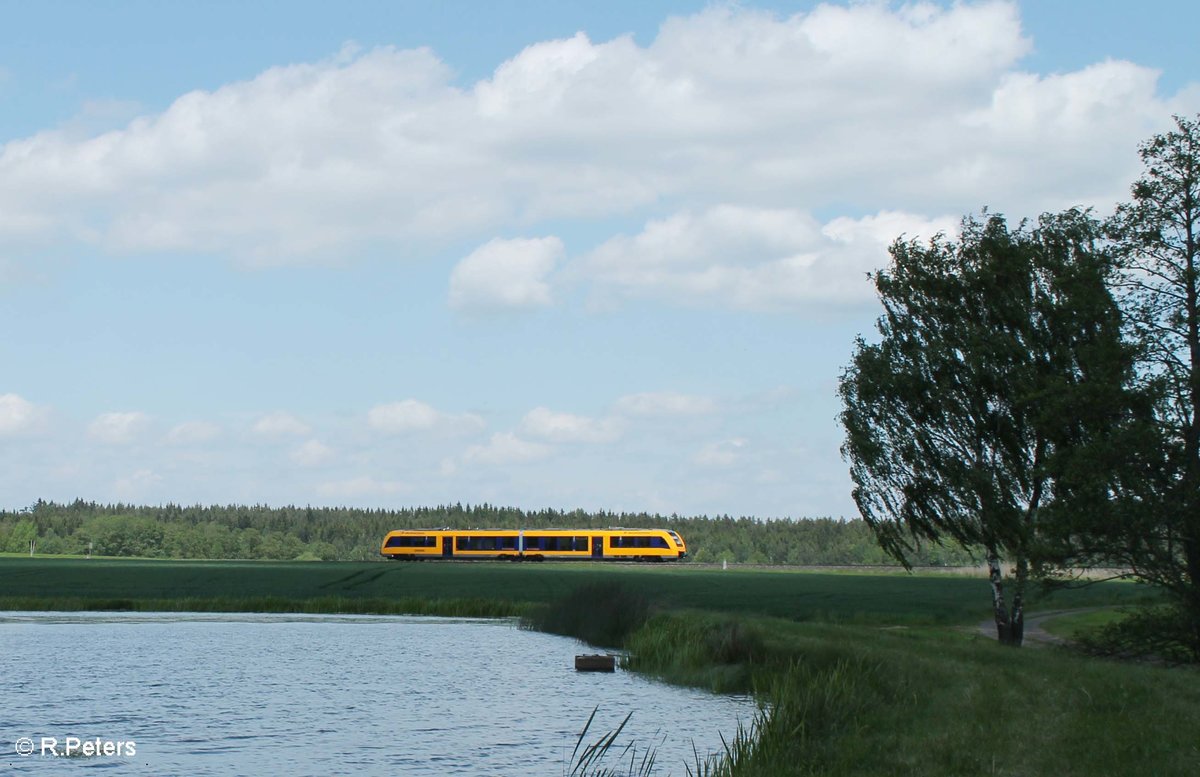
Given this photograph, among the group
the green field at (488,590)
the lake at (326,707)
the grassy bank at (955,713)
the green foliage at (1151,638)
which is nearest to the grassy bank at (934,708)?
the grassy bank at (955,713)

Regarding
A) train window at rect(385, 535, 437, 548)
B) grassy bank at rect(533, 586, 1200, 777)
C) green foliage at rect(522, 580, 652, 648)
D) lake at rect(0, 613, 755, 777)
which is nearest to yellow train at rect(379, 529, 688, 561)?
train window at rect(385, 535, 437, 548)

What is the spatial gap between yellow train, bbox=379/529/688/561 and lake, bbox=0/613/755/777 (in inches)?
2350

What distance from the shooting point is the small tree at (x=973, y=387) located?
136 ft

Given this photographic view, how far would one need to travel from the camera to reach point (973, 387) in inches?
1695

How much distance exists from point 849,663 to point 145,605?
51.0 metres

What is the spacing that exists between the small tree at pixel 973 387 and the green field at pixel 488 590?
33.2ft

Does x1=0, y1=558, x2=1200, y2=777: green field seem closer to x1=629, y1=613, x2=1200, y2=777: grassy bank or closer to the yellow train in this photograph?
x1=629, y1=613, x2=1200, y2=777: grassy bank

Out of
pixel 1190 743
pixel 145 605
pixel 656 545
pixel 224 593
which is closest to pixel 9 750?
pixel 1190 743

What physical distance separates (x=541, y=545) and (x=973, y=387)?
74373mm

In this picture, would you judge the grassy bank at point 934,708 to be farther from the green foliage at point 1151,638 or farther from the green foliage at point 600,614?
the green foliage at point 600,614

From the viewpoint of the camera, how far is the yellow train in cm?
11125

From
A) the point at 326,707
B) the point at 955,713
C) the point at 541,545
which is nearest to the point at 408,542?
the point at 541,545

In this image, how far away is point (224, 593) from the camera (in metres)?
79.6

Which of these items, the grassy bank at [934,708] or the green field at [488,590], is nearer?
the grassy bank at [934,708]
